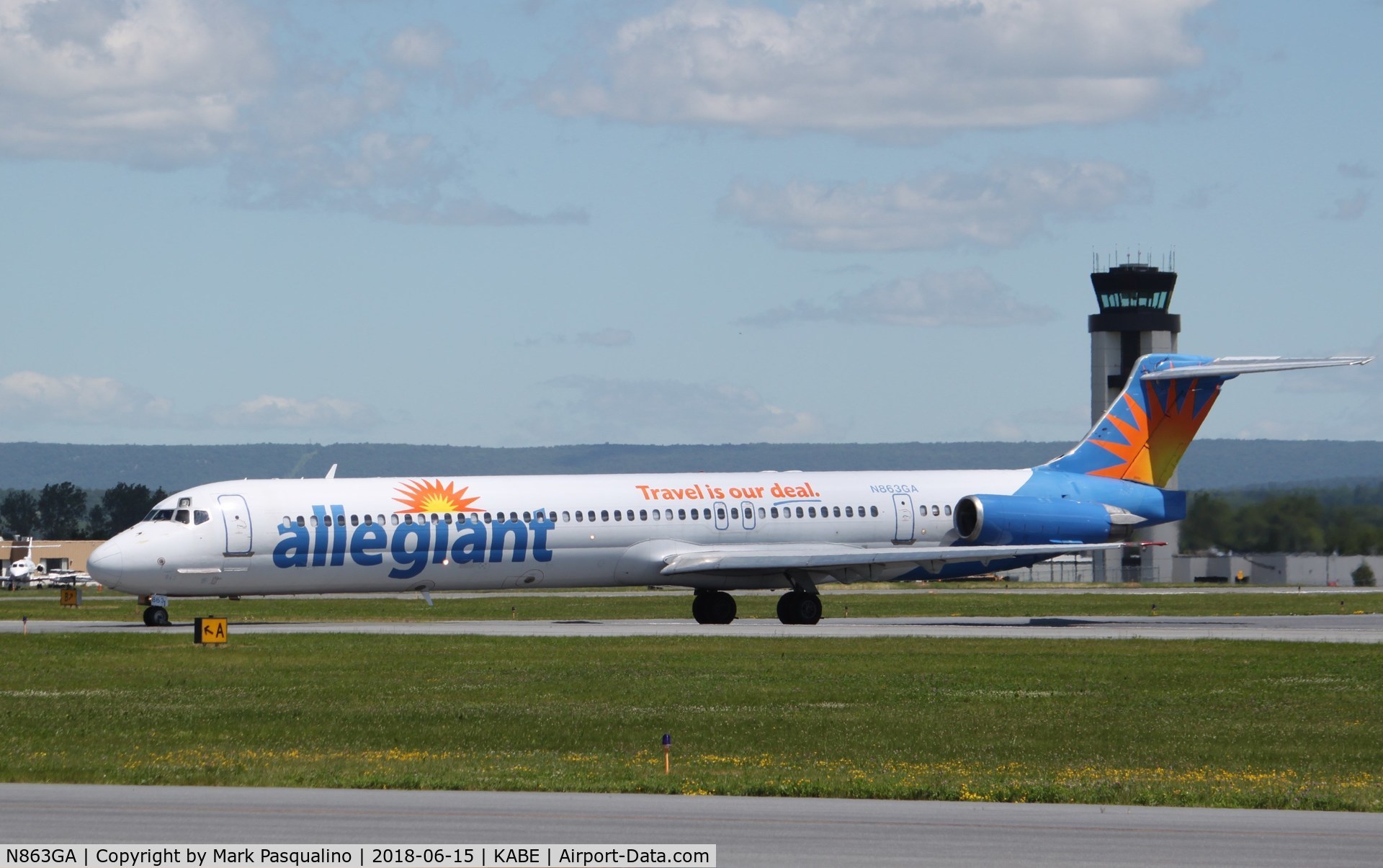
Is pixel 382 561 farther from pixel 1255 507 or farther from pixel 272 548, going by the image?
pixel 1255 507

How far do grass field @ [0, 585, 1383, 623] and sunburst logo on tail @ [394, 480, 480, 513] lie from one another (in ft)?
29.6

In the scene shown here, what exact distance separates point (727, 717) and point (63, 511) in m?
174

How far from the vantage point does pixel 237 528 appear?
148ft

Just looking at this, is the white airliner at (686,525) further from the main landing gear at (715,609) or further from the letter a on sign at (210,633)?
the letter a on sign at (210,633)

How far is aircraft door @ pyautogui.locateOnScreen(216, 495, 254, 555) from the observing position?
45.0 meters

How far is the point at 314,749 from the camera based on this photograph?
23031 mm

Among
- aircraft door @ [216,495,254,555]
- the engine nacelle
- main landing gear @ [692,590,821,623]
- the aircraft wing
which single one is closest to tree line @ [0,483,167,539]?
main landing gear @ [692,590,821,623]

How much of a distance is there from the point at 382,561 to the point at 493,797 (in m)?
28.2

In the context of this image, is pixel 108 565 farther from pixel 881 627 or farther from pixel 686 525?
pixel 881 627

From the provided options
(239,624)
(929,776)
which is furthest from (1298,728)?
(239,624)

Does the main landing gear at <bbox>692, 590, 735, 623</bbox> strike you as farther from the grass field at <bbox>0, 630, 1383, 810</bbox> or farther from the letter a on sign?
the letter a on sign

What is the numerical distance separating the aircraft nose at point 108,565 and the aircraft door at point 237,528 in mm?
2453

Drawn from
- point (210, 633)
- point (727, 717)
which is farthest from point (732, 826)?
point (210, 633)

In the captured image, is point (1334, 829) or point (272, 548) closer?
point (1334, 829)
